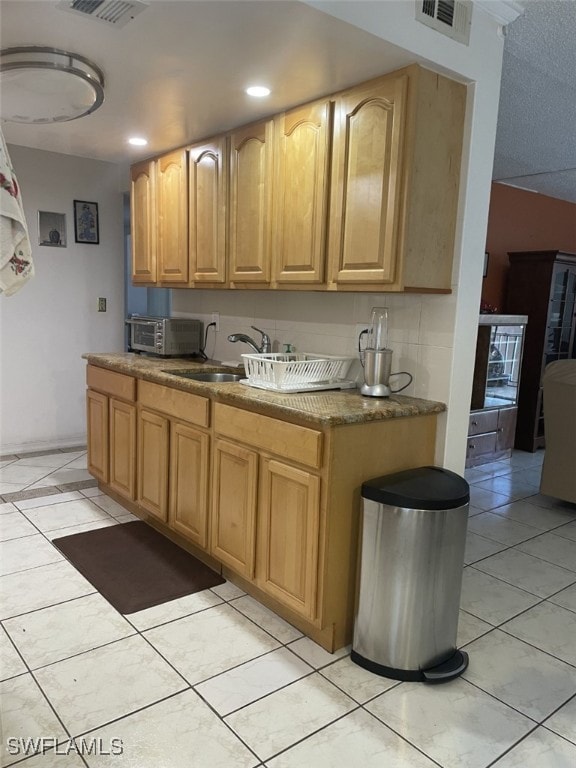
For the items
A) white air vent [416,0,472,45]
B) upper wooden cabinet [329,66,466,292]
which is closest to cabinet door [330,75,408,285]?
upper wooden cabinet [329,66,466,292]

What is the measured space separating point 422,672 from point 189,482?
1.36 metres

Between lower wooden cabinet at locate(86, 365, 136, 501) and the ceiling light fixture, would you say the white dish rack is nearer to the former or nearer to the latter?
lower wooden cabinet at locate(86, 365, 136, 501)

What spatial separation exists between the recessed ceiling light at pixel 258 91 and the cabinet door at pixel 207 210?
0.57m

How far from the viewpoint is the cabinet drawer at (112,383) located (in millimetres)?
3230

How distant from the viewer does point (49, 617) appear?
7.55 feet

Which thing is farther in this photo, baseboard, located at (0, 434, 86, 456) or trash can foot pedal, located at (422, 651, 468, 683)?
baseboard, located at (0, 434, 86, 456)

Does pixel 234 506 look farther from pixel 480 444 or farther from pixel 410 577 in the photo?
pixel 480 444

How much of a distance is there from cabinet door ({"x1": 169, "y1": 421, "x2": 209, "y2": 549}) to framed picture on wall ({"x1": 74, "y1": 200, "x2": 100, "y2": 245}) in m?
2.47

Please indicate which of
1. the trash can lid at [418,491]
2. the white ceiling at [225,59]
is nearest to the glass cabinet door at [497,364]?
the white ceiling at [225,59]

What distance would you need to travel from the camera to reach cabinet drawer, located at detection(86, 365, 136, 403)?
323 cm

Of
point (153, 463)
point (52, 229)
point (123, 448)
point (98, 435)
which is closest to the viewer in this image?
point (153, 463)

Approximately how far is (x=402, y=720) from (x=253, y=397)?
49.4 inches

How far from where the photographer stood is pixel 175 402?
9.31 ft

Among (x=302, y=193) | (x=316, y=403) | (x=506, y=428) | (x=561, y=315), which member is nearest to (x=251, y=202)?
(x=302, y=193)
